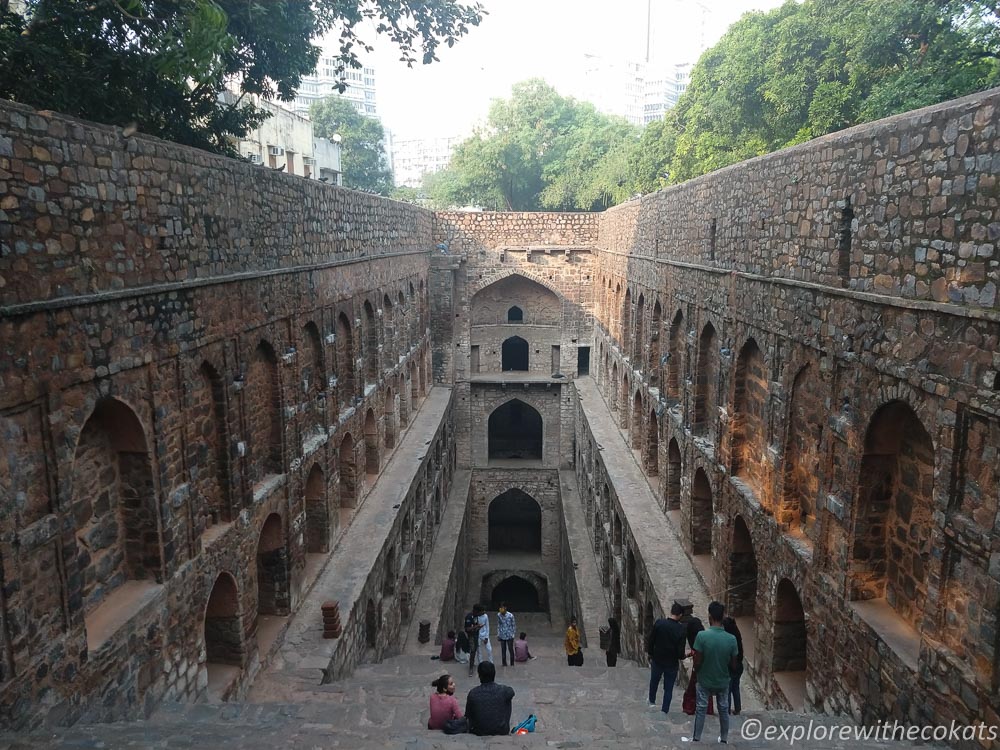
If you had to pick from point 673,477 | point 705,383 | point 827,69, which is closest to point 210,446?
point 705,383

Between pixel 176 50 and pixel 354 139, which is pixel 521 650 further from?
pixel 354 139

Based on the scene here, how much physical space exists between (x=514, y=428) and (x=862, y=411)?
72.4ft

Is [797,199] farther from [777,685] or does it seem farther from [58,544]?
[58,544]

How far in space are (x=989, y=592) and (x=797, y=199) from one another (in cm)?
412

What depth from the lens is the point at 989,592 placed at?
4.91m

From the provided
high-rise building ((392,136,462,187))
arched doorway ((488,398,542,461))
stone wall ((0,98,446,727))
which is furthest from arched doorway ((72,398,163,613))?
high-rise building ((392,136,462,187))

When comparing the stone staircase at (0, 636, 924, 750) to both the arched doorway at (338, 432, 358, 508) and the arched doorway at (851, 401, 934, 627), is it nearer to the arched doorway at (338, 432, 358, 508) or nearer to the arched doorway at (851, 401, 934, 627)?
the arched doorway at (851, 401, 934, 627)

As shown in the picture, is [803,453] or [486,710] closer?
[486,710]

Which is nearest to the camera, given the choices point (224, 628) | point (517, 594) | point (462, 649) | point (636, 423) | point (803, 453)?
point (803, 453)

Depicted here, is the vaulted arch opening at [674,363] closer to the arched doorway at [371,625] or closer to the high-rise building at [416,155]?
the arched doorway at [371,625]

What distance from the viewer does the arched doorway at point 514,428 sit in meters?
28.0

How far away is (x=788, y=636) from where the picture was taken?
8.20 metres

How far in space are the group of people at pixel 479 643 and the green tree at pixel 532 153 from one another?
25.7 meters

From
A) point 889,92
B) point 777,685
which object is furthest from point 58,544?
point 889,92
